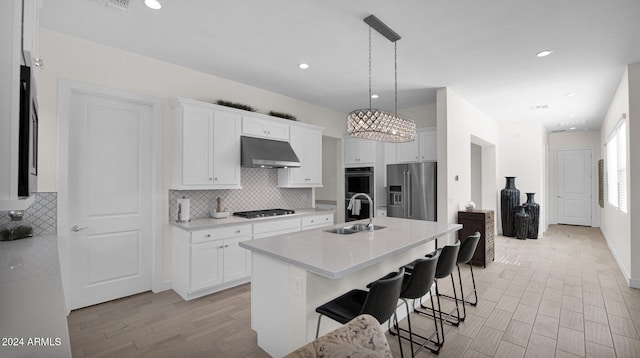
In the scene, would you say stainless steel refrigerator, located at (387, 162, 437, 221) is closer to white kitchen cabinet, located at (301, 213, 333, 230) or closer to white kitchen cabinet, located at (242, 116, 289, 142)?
white kitchen cabinet, located at (301, 213, 333, 230)

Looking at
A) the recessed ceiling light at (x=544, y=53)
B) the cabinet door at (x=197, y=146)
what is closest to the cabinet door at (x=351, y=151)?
the cabinet door at (x=197, y=146)

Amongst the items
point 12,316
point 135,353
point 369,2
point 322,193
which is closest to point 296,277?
point 12,316

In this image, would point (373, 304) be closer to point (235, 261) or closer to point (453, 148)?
point (235, 261)

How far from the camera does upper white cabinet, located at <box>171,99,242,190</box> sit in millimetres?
3451

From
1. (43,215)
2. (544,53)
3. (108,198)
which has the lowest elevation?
(43,215)

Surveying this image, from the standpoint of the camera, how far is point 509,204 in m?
6.77

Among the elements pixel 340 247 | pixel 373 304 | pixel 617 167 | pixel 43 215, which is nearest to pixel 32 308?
pixel 373 304

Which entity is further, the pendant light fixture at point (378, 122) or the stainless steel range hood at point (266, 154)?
the stainless steel range hood at point (266, 154)

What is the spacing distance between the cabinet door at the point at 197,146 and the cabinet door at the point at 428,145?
11.5 ft

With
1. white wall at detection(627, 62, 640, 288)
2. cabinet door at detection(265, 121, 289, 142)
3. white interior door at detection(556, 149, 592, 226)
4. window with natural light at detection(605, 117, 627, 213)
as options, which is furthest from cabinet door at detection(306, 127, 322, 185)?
white interior door at detection(556, 149, 592, 226)

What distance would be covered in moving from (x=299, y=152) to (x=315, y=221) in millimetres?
1140

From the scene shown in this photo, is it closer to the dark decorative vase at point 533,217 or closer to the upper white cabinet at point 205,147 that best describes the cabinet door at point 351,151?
the upper white cabinet at point 205,147

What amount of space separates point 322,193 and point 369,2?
15.7 ft

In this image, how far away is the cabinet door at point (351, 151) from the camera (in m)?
5.88
